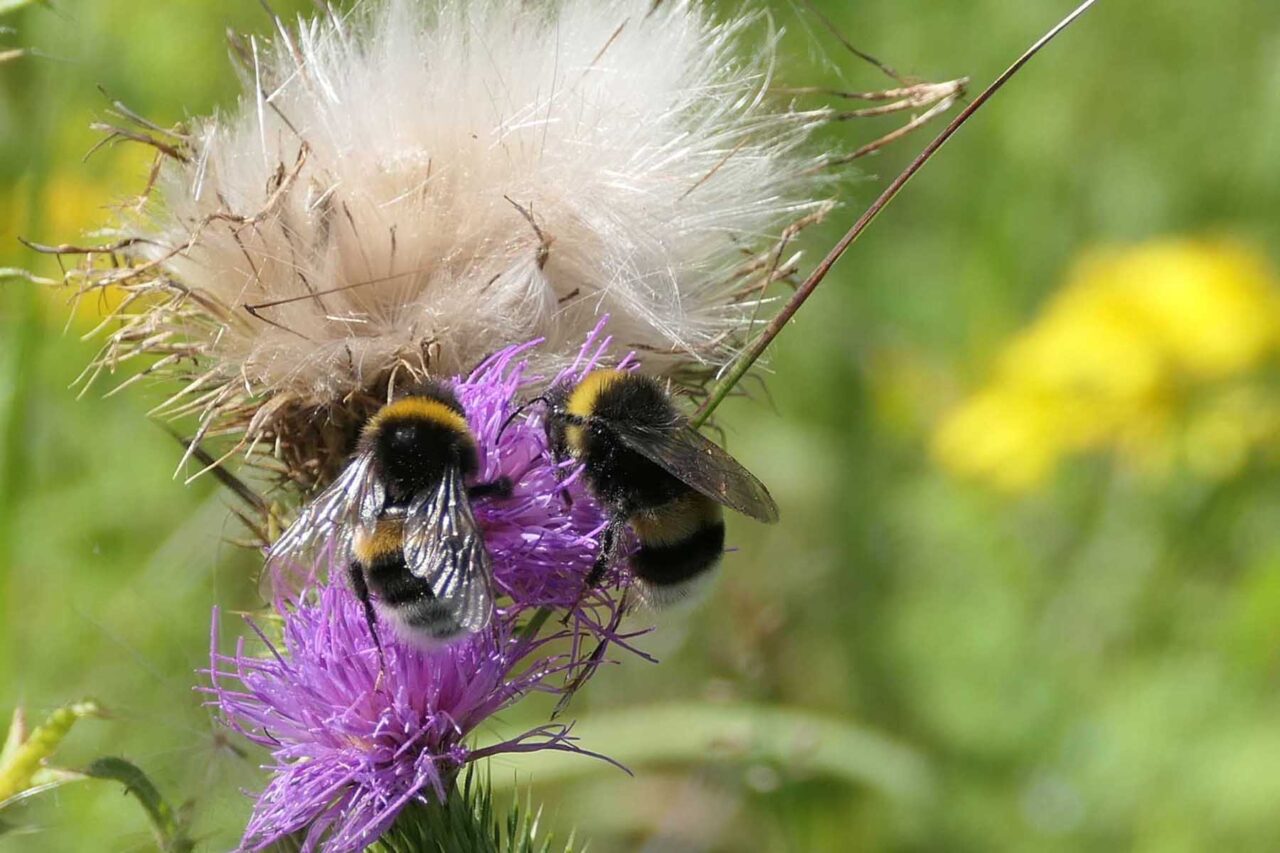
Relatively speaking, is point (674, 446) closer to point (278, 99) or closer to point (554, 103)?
point (554, 103)

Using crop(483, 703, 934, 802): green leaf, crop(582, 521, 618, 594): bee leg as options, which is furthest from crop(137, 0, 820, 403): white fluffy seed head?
crop(483, 703, 934, 802): green leaf

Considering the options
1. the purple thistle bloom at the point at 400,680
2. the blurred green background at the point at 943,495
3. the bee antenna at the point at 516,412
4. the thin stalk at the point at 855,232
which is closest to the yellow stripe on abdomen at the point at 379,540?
the purple thistle bloom at the point at 400,680

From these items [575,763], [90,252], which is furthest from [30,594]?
[90,252]

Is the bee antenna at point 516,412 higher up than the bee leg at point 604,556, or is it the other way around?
the bee antenna at point 516,412

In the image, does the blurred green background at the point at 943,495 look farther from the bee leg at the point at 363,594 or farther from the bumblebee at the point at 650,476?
the bumblebee at the point at 650,476

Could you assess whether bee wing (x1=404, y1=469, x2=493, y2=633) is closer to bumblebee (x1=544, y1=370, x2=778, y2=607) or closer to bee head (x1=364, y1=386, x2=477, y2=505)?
bee head (x1=364, y1=386, x2=477, y2=505)

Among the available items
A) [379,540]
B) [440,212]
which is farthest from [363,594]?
[440,212]

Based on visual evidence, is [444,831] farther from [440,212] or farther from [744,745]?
[744,745]
